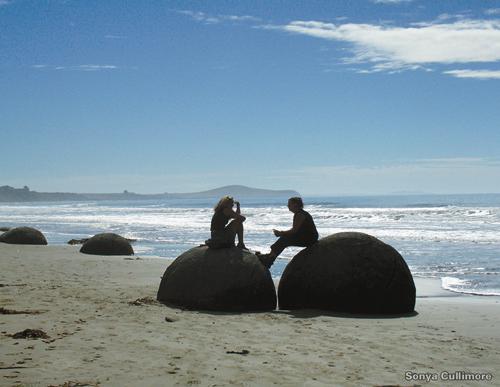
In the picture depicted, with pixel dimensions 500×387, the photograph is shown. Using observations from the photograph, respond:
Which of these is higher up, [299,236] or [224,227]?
[224,227]

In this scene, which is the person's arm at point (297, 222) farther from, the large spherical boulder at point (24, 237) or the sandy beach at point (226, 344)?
the large spherical boulder at point (24, 237)

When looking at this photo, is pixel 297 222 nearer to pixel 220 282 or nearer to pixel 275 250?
pixel 275 250

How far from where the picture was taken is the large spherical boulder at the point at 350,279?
33.3 feet

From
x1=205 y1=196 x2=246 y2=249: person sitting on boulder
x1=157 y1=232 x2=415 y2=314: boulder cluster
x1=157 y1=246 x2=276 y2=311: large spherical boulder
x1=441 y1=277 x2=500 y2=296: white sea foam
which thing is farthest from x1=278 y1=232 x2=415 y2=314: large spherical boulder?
x1=441 y1=277 x2=500 y2=296: white sea foam

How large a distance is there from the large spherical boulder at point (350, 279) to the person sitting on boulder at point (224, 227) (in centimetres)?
108

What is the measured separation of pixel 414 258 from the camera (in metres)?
19.7

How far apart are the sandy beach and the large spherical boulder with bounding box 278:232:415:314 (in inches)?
13.1

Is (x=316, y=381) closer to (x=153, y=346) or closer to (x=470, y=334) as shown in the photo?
(x=153, y=346)

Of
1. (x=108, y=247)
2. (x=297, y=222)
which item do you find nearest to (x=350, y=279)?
(x=297, y=222)

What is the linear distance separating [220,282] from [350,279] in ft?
6.58

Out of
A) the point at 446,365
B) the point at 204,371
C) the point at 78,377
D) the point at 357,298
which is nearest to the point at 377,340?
the point at 446,365

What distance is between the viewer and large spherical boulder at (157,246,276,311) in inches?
397

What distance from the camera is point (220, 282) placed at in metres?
10.1

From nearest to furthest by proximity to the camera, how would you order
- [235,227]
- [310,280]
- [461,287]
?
[310,280] → [235,227] → [461,287]
